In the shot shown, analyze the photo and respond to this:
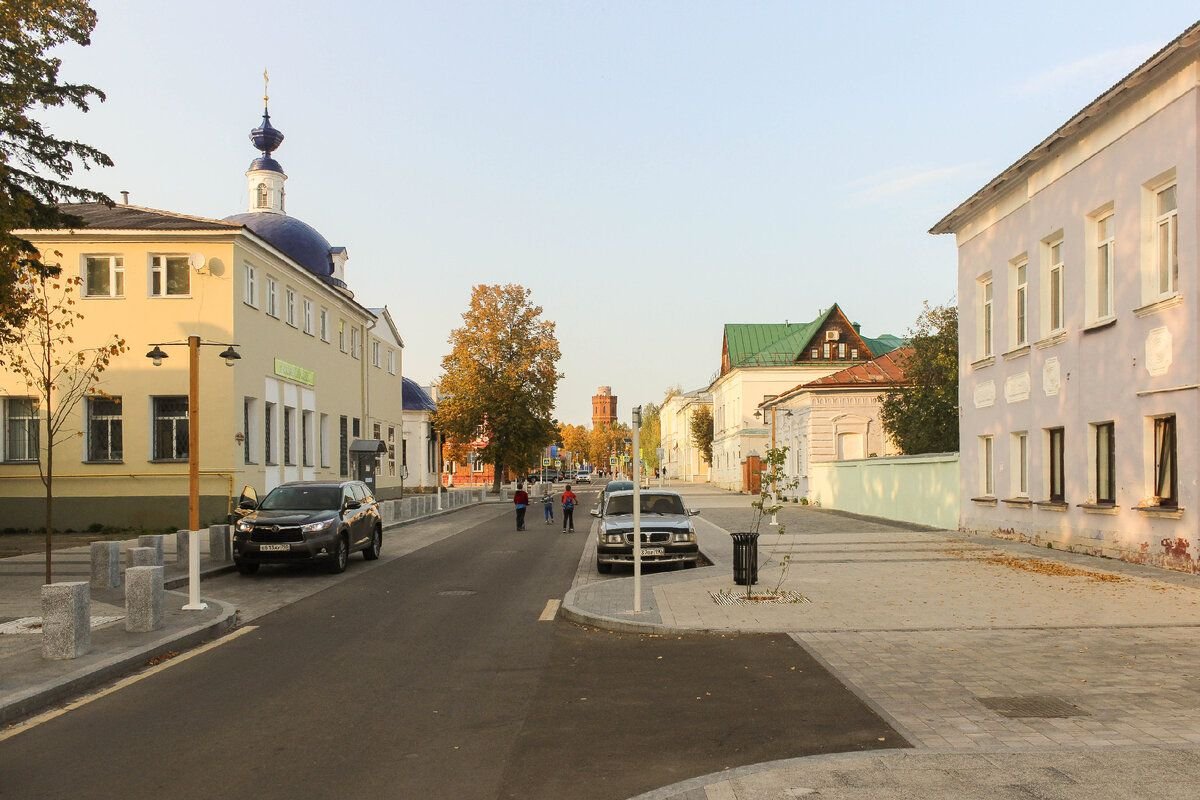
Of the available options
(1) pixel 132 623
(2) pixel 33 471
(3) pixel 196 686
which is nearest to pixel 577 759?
(3) pixel 196 686

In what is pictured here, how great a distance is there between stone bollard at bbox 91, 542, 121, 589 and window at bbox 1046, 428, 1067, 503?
703 inches

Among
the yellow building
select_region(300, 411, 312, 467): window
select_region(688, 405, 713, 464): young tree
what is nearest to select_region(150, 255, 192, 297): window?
the yellow building

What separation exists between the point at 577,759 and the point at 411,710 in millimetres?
1907

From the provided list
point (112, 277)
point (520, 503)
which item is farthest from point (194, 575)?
point (112, 277)

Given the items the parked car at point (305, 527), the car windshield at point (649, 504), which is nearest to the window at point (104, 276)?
the parked car at point (305, 527)

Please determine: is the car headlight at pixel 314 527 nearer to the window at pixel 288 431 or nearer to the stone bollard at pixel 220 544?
the stone bollard at pixel 220 544

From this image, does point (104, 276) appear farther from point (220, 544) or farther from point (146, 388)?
→ point (220, 544)

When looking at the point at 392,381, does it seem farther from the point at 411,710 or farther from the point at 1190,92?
the point at 411,710

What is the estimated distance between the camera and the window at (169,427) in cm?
3091

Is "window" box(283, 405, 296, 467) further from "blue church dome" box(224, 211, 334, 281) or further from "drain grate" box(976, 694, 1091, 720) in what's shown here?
"drain grate" box(976, 694, 1091, 720)

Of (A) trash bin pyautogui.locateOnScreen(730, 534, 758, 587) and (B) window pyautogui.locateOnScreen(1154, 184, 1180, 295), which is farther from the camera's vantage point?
(B) window pyautogui.locateOnScreen(1154, 184, 1180, 295)

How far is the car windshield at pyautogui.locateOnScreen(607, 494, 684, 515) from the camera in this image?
1988cm

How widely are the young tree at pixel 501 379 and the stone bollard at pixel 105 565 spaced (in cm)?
4196

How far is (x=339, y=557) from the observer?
1870cm
